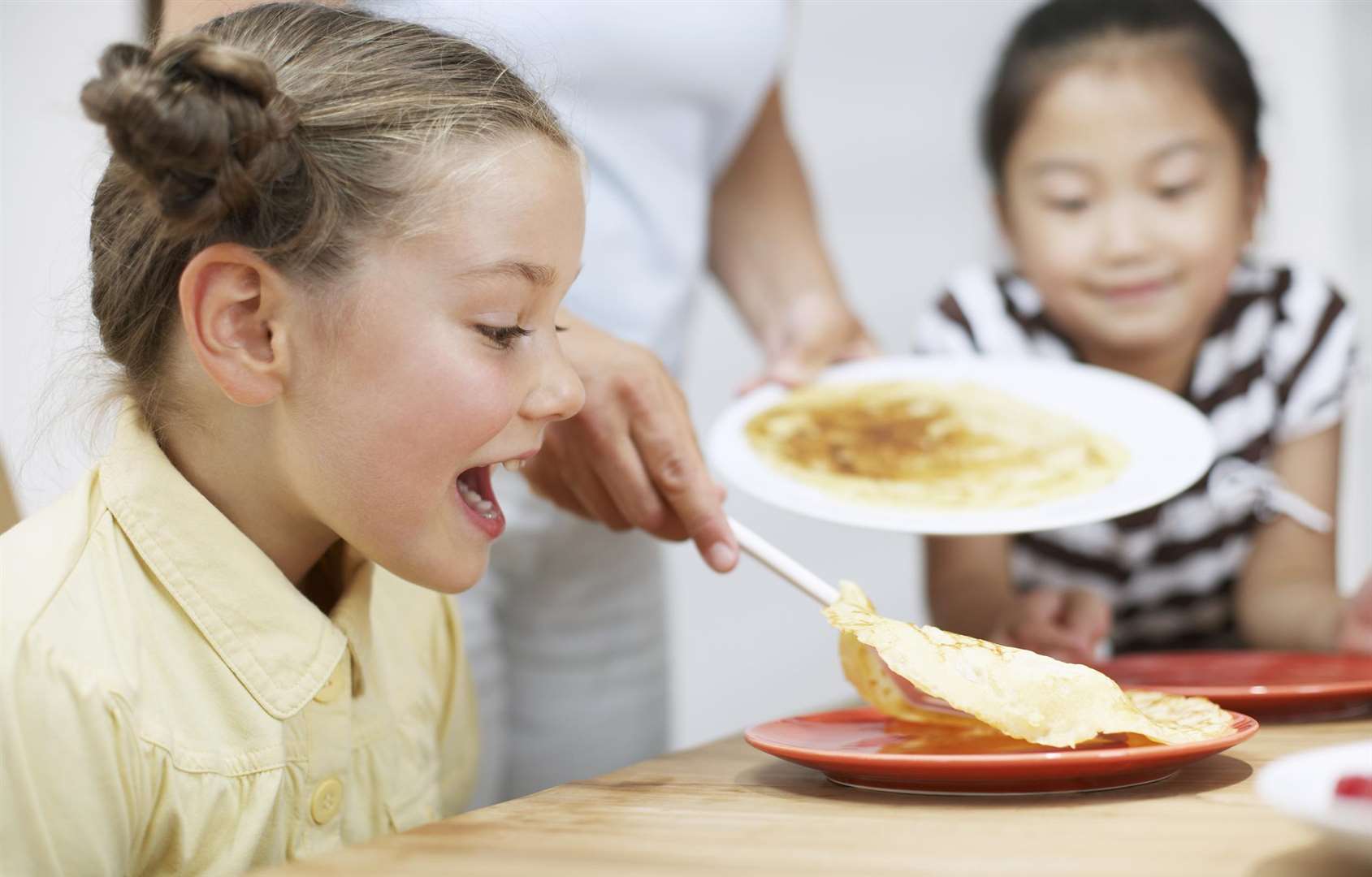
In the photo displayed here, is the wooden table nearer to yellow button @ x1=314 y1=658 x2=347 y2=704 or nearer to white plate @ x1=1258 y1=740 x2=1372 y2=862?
white plate @ x1=1258 y1=740 x2=1372 y2=862

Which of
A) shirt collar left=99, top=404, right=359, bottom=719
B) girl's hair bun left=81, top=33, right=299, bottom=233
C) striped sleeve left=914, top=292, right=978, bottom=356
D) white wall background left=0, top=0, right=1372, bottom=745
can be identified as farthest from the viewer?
white wall background left=0, top=0, right=1372, bottom=745

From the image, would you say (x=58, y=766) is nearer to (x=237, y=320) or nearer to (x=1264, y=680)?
(x=237, y=320)

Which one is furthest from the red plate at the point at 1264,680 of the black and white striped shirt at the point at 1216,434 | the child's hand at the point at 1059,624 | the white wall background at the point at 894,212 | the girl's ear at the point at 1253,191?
the white wall background at the point at 894,212

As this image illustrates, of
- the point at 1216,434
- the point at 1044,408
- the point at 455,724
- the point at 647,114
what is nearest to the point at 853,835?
the point at 455,724

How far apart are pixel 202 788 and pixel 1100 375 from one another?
1.04 meters

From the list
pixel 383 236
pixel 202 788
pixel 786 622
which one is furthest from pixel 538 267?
pixel 786 622

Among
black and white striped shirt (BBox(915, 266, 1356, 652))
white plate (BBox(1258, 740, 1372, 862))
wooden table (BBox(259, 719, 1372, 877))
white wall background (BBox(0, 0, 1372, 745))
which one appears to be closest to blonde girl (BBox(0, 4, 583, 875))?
wooden table (BBox(259, 719, 1372, 877))

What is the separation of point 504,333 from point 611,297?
57cm

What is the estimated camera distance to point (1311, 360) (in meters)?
1.80

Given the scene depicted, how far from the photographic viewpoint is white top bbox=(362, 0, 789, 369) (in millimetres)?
1408

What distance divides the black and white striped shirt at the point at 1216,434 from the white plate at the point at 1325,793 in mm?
1141

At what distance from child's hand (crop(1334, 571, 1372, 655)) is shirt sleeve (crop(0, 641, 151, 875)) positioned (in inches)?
47.9

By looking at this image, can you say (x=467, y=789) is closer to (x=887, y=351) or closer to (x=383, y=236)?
(x=383, y=236)

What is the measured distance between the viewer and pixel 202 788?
2.84ft
